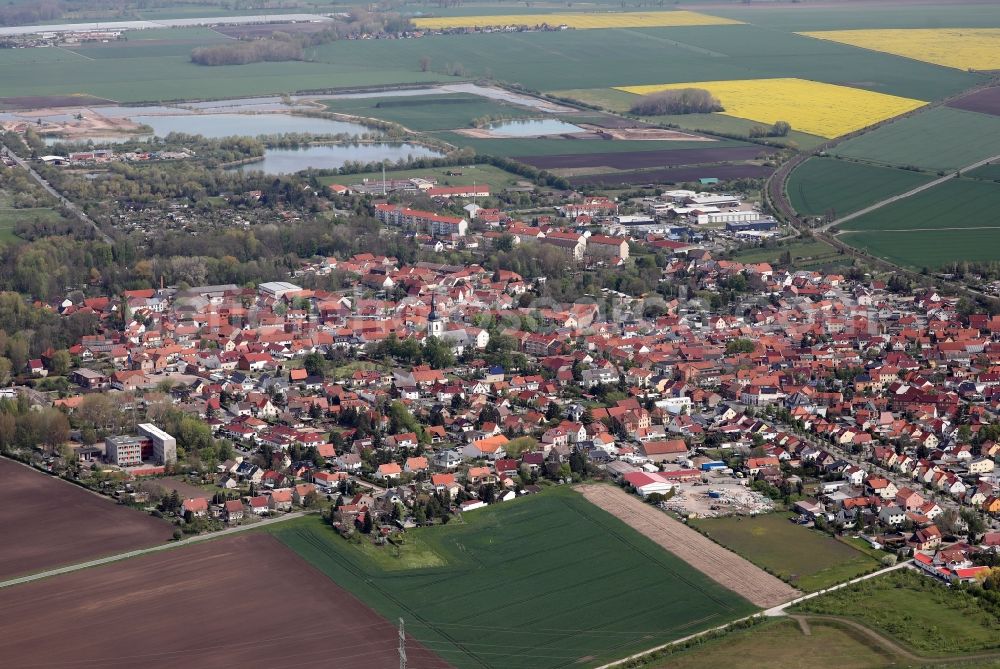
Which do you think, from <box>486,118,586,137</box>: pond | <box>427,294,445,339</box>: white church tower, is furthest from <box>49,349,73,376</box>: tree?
<box>486,118,586,137</box>: pond

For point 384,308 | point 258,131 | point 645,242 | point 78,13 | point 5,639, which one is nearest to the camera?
point 5,639

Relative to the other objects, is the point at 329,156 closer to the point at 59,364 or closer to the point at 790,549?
the point at 59,364

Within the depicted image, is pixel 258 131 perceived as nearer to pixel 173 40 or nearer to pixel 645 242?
pixel 645 242

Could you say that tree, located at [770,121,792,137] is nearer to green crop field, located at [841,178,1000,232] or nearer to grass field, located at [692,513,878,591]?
green crop field, located at [841,178,1000,232]

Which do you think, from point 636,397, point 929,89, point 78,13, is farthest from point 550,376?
point 78,13

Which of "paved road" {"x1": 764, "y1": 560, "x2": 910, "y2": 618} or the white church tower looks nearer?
"paved road" {"x1": 764, "y1": 560, "x2": 910, "y2": 618}

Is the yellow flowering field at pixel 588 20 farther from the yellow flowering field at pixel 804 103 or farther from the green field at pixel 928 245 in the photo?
the green field at pixel 928 245
